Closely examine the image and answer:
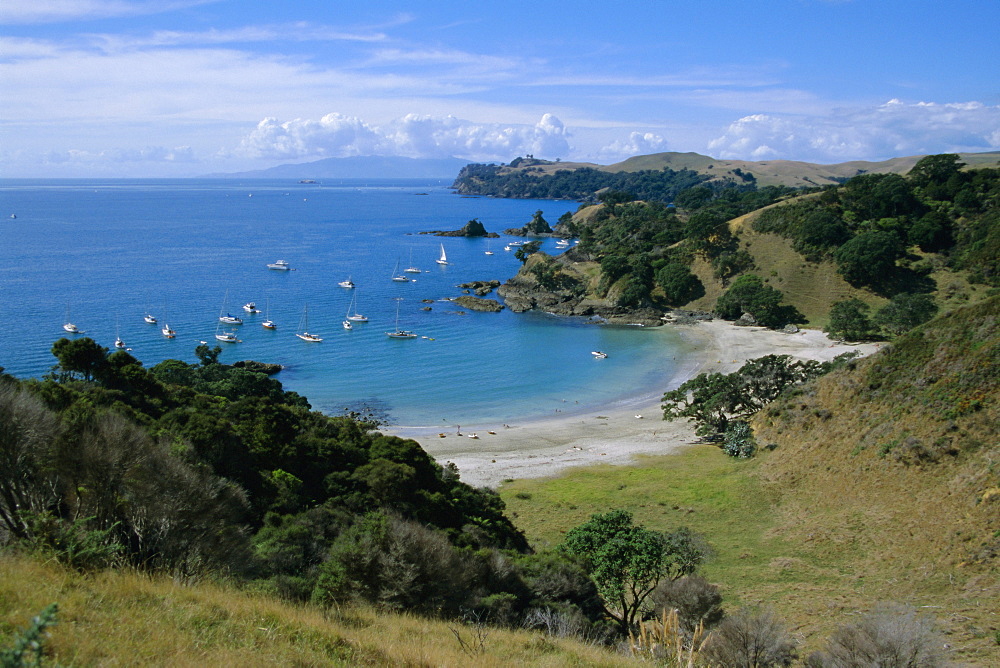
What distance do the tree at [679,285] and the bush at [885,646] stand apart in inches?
2327

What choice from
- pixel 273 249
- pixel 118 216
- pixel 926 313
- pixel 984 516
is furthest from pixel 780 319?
pixel 118 216

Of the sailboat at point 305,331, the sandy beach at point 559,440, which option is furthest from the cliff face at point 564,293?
the sailboat at point 305,331

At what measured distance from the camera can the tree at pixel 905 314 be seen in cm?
5156

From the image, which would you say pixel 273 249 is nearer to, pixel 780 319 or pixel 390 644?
pixel 780 319

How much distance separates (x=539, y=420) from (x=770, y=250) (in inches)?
1688

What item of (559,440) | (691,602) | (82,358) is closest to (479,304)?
(559,440)

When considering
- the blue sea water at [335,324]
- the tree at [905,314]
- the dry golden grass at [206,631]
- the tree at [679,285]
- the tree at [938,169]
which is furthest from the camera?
the tree at [938,169]

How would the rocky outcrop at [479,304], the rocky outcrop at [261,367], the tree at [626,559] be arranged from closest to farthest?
the tree at [626,559], the rocky outcrop at [261,367], the rocky outcrop at [479,304]

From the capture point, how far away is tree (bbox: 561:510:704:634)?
46.7 feet

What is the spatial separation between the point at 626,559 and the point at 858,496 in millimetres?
11340

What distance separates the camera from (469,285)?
265 feet

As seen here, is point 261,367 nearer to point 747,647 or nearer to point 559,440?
point 559,440

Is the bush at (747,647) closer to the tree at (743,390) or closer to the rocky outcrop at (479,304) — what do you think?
the tree at (743,390)

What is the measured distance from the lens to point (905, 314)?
170 ft
